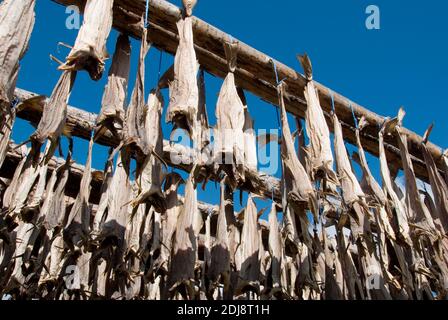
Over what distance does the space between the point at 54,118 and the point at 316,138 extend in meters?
1.32

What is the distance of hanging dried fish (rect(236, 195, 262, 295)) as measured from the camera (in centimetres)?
231

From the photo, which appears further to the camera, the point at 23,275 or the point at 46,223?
the point at 23,275

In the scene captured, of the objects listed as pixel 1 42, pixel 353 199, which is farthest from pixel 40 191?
pixel 353 199

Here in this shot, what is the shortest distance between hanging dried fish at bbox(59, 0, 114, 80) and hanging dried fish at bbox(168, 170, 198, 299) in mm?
651

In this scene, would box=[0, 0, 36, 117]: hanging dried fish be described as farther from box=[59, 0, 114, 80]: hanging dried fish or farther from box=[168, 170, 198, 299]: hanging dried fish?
box=[168, 170, 198, 299]: hanging dried fish

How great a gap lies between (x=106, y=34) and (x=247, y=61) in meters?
1.05

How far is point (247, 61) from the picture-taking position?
111 inches

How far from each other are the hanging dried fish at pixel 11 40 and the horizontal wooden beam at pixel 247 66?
637 mm

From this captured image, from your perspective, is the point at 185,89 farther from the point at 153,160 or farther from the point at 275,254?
the point at 275,254

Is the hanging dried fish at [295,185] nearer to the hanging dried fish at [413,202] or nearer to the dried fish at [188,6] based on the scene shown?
the dried fish at [188,6]

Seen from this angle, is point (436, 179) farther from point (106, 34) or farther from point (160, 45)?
point (106, 34)
